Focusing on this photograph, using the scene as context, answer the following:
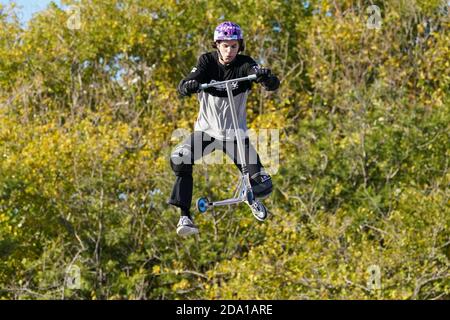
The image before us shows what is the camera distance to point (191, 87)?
10.8 m

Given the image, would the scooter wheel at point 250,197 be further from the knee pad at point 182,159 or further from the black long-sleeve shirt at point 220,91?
the knee pad at point 182,159

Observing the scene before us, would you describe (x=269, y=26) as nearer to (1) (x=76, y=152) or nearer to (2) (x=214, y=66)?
(1) (x=76, y=152)

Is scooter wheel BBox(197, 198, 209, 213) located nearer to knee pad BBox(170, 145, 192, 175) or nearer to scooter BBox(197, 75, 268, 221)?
scooter BBox(197, 75, 268, 221)

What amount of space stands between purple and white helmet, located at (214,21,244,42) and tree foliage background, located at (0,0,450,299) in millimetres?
22286

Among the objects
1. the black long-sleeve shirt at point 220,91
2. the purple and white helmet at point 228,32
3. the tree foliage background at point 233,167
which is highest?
the purple and white helmet at point 228,32

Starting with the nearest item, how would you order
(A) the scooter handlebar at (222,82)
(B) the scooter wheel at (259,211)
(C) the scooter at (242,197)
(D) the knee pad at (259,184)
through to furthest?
(A) the scooter handlebar at (222,82) < (C) the scooter at (242,197) < (B) the scooter wheel at (259,211) < (D) the knee pad at (259,184)

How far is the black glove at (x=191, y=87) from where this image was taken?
10797mm

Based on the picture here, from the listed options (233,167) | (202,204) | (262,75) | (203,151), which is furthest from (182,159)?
(233,167)

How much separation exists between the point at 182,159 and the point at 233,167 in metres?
24.7

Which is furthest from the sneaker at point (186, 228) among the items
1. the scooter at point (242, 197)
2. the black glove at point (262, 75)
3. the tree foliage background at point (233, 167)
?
the tree foliage background at point (233, 167)

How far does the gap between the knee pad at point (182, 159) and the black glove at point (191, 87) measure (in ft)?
2.56

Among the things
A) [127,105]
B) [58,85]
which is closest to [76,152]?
[127,105]

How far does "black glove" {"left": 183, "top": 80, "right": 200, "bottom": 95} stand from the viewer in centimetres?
1080

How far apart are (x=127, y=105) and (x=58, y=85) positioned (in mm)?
5121
